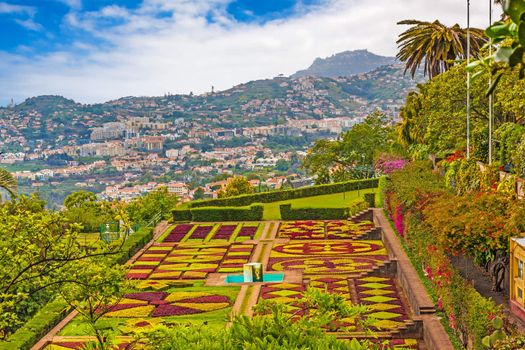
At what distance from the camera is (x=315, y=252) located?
36875mm

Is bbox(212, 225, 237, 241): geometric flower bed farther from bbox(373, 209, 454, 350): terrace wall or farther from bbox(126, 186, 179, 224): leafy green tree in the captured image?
bbox(373, 209, 454, 350): terrace wall

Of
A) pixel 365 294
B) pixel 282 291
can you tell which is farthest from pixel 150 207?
pixel 365 294

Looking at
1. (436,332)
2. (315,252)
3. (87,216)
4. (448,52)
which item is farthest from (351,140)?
(436,332)

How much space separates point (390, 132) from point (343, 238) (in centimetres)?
3515

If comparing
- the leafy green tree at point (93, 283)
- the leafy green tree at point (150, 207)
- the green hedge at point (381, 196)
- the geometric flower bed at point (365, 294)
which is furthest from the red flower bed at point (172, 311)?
the leafy green tree at point (150, 207)

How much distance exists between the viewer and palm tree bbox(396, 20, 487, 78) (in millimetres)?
46009

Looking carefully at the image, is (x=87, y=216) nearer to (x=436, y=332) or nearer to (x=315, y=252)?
(x=315, y=252)

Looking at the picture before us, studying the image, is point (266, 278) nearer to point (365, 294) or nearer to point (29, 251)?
point (365, 294)

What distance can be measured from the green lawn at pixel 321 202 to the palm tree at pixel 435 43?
1121cm

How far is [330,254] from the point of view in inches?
1427

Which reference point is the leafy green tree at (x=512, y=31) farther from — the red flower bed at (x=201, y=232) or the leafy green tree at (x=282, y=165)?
the leafy green tree at (x=282, y=165)

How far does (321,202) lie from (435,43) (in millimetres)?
14767

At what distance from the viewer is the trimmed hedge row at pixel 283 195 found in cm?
5347

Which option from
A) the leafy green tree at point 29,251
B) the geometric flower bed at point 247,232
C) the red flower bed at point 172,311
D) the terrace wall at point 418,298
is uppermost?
the leafy green tree at point 29,251
